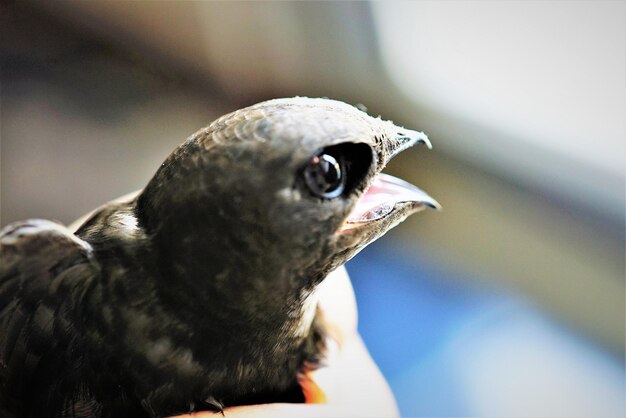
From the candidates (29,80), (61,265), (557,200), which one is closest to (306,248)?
(61,265)

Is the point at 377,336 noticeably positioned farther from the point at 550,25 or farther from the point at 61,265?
the point at 61,265

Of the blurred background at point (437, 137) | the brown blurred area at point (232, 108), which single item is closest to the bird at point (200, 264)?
the blurred background at point (437, 137)

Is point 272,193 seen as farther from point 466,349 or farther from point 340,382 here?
point 466,349

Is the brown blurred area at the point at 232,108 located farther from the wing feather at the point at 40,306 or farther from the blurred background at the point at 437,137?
the wing feather at the point at 40,306

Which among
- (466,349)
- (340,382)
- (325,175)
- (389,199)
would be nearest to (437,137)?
(466,349)

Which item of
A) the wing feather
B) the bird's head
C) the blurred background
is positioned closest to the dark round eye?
the bird's head

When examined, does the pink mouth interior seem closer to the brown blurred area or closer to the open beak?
the open beak
